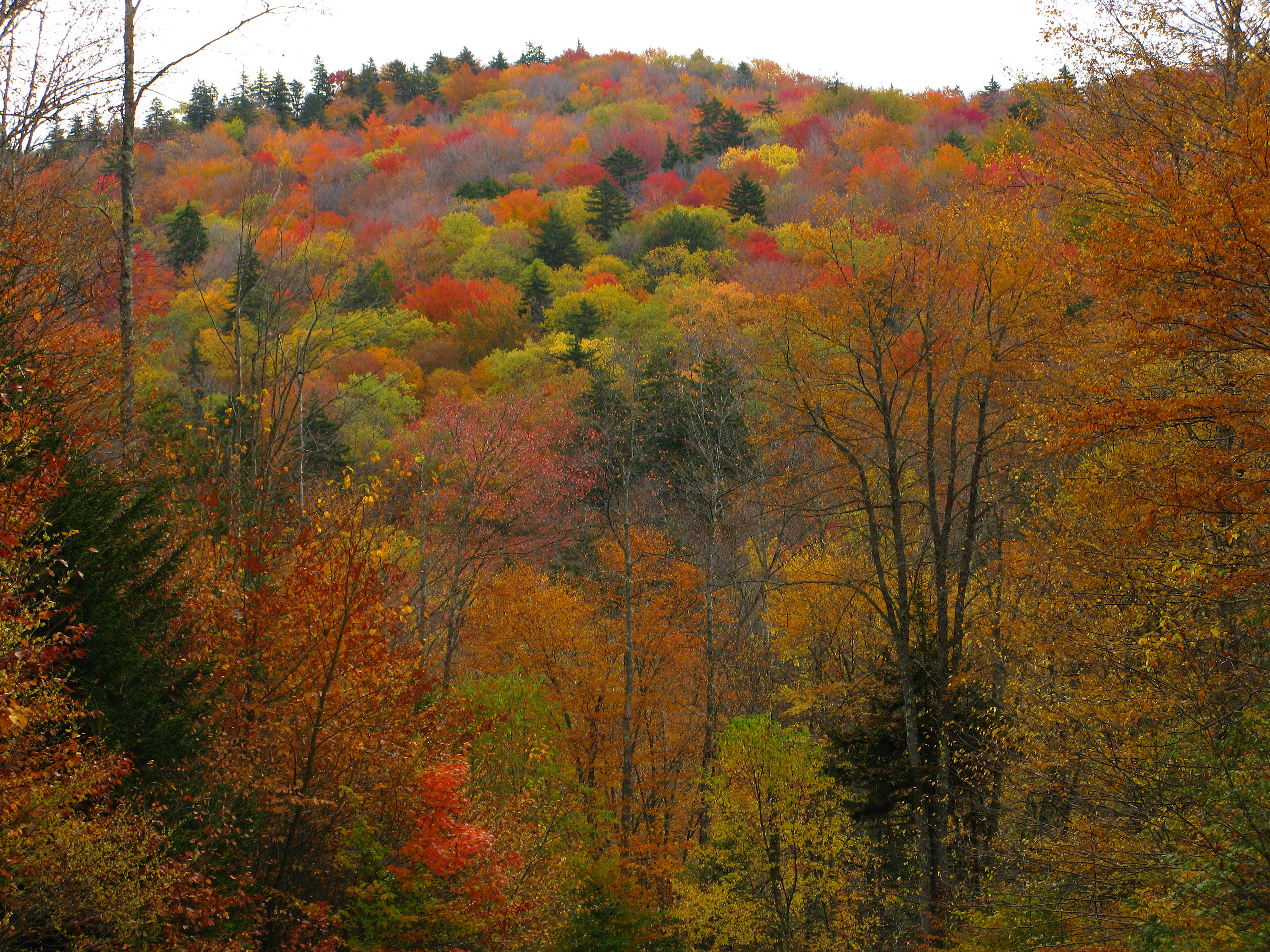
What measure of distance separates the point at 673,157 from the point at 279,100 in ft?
146

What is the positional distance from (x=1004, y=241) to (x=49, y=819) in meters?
14.3

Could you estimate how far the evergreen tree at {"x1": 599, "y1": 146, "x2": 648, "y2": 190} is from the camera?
7350cm

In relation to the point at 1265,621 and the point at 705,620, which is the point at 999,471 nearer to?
the point at 1265,621

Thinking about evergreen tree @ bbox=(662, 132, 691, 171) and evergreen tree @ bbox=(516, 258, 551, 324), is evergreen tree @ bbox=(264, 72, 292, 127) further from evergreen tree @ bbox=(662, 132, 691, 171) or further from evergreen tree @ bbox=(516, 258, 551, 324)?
evergreen tree @ bbox=(516, 258, 551, 324)

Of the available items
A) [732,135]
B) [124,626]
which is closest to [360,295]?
→ [124,626]

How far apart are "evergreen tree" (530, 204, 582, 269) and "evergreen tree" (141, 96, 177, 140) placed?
1832 inches

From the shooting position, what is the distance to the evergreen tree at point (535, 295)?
171 feet

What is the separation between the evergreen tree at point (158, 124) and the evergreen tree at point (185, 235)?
924 inches

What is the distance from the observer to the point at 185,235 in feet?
137

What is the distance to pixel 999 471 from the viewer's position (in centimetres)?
1608

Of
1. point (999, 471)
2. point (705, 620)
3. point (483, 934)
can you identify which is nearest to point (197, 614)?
point (483, 934)

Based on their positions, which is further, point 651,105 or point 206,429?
point 651,105

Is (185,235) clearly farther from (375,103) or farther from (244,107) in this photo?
(375,103)

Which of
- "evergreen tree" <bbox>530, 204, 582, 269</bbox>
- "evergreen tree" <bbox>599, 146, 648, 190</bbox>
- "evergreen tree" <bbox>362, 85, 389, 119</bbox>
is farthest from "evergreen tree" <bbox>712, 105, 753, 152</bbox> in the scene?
"evergreen tree" <bbox>362, 85, 389, 119</bbox>
